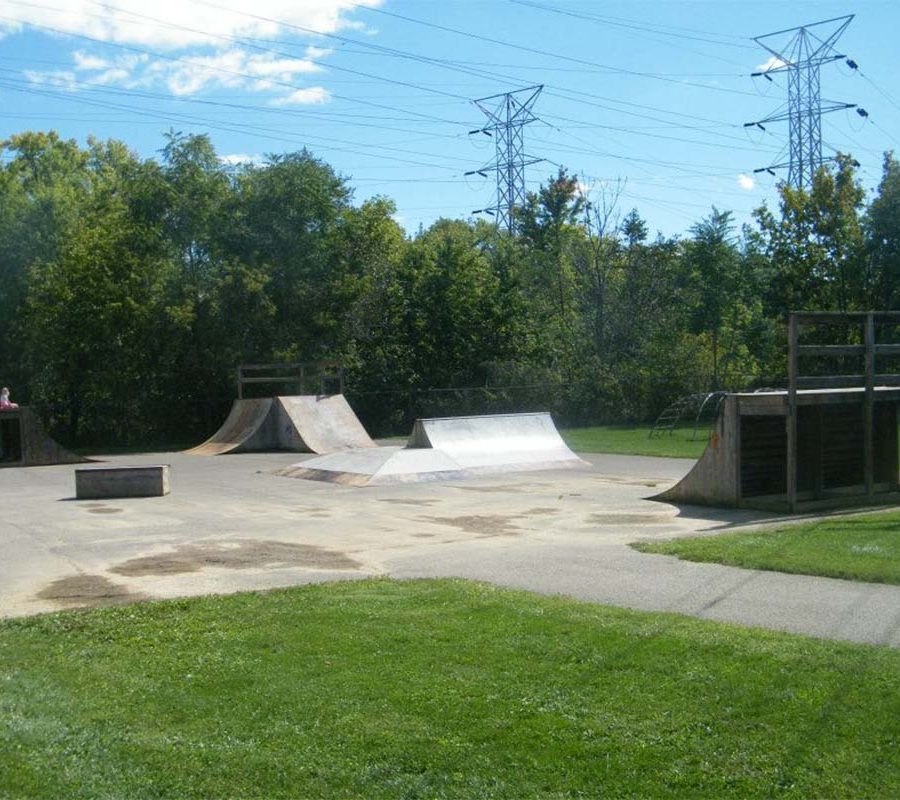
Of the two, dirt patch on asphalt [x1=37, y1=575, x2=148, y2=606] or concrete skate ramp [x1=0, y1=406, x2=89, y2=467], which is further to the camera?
concrete skate ramp [x1=0, y1=406, x2=89, y2=467]

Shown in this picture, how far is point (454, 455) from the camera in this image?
2044 cm

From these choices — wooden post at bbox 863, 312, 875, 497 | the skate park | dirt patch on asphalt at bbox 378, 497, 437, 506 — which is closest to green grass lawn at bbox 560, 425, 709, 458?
the skate park

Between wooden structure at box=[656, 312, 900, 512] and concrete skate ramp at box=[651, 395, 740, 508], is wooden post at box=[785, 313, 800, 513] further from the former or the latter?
concrete skate ramp at box=[651, 395, 740, 508]

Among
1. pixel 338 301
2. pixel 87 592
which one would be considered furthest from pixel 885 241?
pixel 87 592

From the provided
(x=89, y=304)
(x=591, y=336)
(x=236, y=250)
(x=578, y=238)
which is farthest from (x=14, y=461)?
(x=578, y=238)

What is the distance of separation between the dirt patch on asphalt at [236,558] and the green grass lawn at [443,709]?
2780mm

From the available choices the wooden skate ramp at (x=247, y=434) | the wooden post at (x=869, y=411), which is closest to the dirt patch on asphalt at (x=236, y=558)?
the wooden post at (x=869, y=411)

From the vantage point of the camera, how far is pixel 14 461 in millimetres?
25609

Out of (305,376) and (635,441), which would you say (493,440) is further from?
(305,376)

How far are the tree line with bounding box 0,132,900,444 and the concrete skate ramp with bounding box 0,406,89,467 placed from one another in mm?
6431

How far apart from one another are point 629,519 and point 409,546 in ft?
10.9

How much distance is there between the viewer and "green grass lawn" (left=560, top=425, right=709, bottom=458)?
974 inches

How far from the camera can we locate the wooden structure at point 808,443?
1370 centimetres

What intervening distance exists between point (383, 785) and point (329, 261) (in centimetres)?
3234
